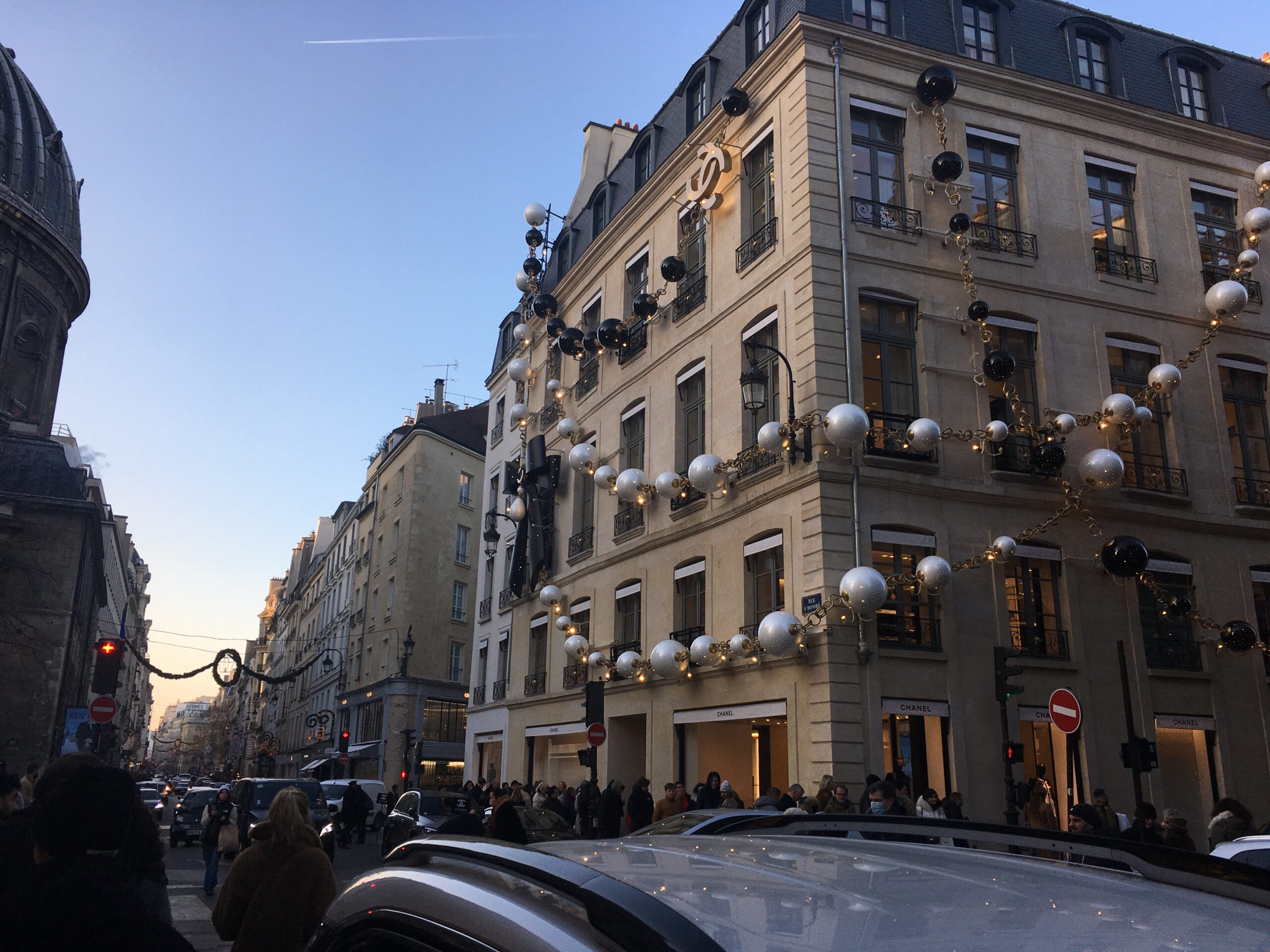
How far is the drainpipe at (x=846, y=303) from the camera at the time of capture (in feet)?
56.1

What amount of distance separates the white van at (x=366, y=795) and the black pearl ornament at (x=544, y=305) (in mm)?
14792

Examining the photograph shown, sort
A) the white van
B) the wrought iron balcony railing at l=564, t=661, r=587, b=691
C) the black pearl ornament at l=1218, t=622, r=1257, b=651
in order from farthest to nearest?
the white van
the wrought iron balcony railing at l=564, t=661, r=587, b=691
the black pearl ornament at l=1218, t=622, r=1257, b=651

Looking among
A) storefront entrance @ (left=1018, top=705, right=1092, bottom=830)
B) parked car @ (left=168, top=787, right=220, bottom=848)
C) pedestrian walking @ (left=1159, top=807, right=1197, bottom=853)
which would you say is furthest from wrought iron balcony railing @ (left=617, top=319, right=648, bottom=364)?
pedestrian walking @ (left=1159, top=807, right=1197, bottom=853)

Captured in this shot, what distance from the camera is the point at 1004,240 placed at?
2038cm

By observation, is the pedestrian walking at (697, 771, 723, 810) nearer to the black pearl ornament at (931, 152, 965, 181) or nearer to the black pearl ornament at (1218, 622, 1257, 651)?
the black pearl ornament at (1218, 622, 1257, 651)

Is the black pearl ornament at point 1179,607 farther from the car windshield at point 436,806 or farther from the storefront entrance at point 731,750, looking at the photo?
the car windshield at point 436,806

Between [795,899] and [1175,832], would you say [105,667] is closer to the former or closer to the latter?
[1175,832]

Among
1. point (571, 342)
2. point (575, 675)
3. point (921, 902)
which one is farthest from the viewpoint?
point (571, 342)

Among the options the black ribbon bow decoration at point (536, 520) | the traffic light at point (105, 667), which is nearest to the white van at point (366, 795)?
the black ribbon bow decoration at point (536, 520)

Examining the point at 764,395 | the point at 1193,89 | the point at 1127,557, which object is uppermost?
the point at 1193,89

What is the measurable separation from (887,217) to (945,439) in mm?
4616

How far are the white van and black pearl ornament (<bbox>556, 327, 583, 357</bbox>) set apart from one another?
13.9m

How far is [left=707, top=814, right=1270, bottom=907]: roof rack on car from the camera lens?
1873 millimetres

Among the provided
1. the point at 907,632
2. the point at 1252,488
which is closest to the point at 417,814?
the point at 907,632
